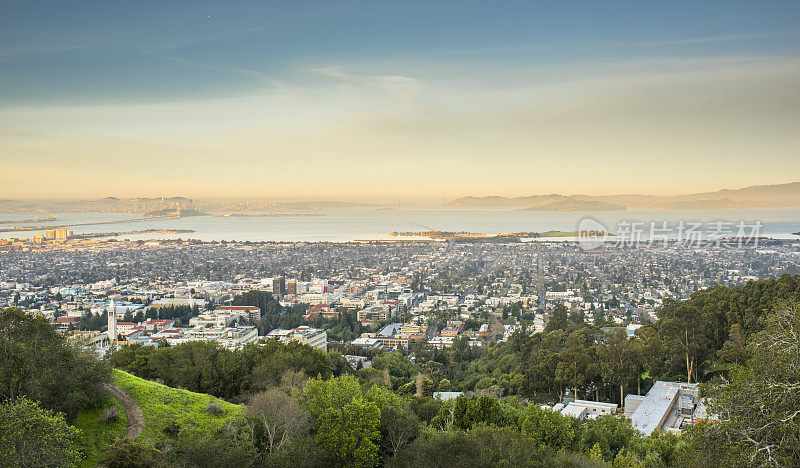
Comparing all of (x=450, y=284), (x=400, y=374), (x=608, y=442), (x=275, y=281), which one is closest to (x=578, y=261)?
(x=450, y=284)

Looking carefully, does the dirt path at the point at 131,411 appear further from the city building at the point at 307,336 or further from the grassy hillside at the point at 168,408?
the city building at the point at 307,336

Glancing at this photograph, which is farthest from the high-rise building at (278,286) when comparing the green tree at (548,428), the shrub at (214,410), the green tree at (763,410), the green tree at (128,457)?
the green tree at (763,410)

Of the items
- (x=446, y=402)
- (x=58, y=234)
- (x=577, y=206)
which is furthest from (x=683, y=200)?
(x=58, y=234)

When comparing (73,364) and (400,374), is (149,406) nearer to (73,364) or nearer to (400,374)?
(73,364)

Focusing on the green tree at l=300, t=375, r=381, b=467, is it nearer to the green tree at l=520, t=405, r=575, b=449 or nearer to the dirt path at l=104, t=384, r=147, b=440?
the dirt path at l=104, t=384, r=147, b=440

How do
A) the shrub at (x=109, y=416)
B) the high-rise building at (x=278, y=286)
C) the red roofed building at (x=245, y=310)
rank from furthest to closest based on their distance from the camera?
the high-rise building at (x=278, y=286) < the red roofed building at (x=245, y=310) < the shrub at (x=109, y=416)

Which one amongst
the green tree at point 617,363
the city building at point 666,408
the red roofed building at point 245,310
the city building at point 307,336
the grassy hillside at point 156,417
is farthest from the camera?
the red roofed building at point 245,310
